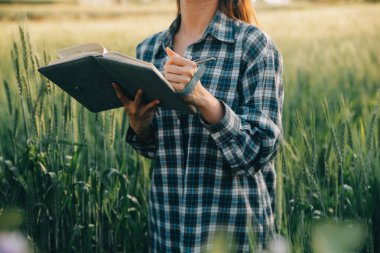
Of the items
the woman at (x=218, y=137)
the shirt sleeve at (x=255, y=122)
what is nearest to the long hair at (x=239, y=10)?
the woman at (x=218, y=137)

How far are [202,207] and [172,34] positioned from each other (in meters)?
0.43

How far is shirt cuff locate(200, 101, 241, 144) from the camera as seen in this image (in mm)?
977

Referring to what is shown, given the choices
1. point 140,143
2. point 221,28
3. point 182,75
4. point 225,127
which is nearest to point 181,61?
point 182,75

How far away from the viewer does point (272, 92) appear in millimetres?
1070

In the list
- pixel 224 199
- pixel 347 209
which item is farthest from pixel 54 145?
pixel 347 209

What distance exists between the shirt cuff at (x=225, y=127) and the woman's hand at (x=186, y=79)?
3 centimetres

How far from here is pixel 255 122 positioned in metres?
1.04

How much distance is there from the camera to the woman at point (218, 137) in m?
1.05

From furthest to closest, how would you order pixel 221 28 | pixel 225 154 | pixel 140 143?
pixel 140 143 < pixel 221 28 < pixel 225 154

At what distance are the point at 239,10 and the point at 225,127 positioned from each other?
373mm

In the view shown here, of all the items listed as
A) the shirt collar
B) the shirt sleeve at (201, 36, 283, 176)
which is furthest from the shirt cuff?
the shirt collar

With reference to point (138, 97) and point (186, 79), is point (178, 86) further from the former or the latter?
point (138, 97)

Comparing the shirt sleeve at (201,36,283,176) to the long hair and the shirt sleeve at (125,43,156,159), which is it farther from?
the shirt sleeve at (125,43,156,159)

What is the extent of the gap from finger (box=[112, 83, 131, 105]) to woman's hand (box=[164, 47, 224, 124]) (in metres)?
0.17
